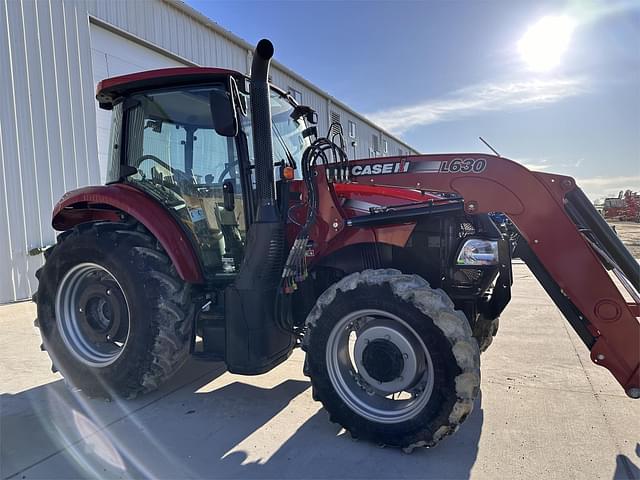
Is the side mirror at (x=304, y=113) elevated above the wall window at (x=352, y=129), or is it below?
below

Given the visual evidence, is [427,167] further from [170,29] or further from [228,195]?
[170,29]

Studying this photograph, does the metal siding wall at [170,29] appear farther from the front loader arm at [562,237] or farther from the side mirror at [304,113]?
the front loader arm at [562,237]

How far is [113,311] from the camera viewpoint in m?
3.61

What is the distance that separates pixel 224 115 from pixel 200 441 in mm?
2145

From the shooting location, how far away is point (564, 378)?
155 inches

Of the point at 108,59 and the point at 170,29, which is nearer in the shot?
the point at 108,59

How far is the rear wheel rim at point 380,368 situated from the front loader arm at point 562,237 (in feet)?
2.32

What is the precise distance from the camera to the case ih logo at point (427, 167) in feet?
10.1

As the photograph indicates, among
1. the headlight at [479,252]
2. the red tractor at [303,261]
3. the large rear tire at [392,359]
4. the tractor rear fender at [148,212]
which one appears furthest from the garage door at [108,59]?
the headlight at [479,252]

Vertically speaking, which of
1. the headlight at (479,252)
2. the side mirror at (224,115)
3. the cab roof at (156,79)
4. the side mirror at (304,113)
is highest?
the cab roof at (156,79)

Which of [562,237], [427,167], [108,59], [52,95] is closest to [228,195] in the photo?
[427,167]

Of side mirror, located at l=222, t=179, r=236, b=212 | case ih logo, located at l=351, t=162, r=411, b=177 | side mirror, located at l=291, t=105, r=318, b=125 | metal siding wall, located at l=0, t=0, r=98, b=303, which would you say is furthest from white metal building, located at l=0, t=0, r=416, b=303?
case ih logo, located at l=351, t=162, r=411, b=177

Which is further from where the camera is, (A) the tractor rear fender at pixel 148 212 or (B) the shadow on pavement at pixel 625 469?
(A) the tractor rear fender at pixel 148 212

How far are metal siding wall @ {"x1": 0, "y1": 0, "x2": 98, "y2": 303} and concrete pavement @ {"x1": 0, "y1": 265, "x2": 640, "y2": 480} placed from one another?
336 cm
